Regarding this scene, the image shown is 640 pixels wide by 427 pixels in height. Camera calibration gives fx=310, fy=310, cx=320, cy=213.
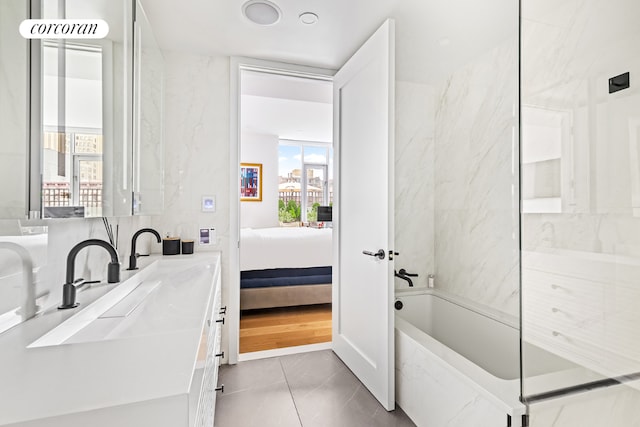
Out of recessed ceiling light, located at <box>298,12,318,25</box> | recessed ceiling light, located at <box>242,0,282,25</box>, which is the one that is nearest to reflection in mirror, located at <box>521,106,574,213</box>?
recessed ceiling light, located at <box>298,12,318,25</box>

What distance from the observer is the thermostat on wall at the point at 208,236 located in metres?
2.50

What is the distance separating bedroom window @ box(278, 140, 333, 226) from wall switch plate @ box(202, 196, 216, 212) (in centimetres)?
462

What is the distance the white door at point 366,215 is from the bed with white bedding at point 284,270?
1062 millimetres

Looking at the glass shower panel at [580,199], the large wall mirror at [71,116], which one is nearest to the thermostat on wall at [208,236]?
the large wall mirror at [71,116]

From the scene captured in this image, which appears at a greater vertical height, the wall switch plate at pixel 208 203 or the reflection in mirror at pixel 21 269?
the wall switch plate at pixel 208 203

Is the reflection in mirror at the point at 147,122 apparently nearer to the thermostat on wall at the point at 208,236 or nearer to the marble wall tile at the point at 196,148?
the marble wall tile at the point at 196,148

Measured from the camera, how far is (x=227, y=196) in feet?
8.36

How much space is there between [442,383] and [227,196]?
1.97m

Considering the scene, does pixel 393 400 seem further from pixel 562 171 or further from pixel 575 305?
pixel 562 171

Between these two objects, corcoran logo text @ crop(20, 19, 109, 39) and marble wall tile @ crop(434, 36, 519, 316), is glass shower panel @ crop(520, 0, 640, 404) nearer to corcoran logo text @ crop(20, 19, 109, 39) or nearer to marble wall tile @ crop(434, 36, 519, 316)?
marble wall tile @ crop(434, 36, 519, 316)

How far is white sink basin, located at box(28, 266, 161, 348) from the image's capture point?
0.86 metres

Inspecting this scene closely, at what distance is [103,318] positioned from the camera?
1.05 metres

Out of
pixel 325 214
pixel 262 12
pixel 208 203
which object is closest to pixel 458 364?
pixel 208 203

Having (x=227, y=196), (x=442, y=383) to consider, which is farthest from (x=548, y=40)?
(x=227, y=196)
